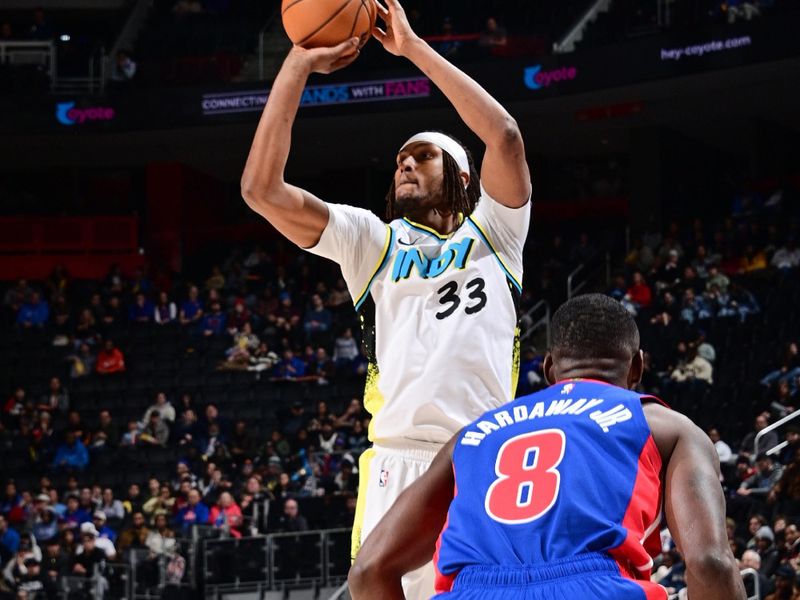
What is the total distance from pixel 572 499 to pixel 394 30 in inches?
94.1

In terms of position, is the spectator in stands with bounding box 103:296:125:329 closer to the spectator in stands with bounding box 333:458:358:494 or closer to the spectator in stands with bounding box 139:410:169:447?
the spectator in stands with bounding box 139:410:169:447

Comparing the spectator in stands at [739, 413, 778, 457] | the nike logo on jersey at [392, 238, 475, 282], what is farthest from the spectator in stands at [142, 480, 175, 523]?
the nike logo on jersey at [392, 238, 475, 282]

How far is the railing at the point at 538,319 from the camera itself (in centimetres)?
2027

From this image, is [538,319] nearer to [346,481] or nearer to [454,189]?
[346,481]

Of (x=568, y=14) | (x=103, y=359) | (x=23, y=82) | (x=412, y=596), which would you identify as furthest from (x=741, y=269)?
(x=412, y=596)

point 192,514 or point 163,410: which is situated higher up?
point 163,410

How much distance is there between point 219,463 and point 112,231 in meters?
10.1

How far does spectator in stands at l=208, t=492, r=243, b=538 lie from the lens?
50.9ft

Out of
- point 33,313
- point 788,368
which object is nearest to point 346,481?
point 788,368

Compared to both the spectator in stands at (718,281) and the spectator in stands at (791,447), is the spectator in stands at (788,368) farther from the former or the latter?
the spectator in stands at (718,281)

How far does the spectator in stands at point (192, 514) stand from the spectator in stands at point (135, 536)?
0.42 meters

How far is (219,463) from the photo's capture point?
18.0 m

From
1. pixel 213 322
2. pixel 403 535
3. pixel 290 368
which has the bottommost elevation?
pixel 403 535

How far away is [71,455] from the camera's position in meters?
19.3
